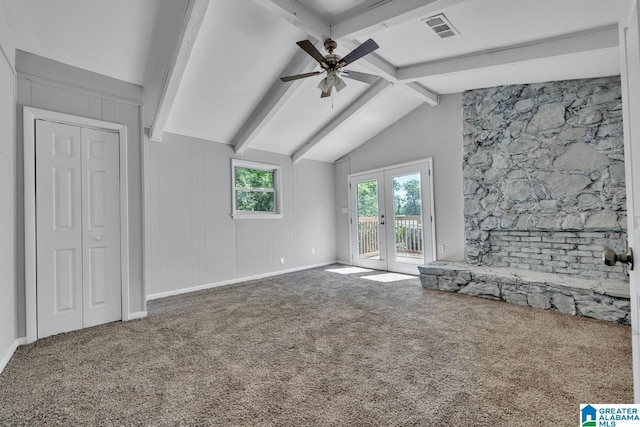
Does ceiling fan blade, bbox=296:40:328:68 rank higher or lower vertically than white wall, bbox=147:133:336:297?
higher

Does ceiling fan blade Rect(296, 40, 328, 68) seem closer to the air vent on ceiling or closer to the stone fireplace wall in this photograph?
the air vent on ceiling

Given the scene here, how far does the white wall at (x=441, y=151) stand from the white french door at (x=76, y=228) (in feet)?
14.5

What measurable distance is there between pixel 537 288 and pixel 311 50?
358cm

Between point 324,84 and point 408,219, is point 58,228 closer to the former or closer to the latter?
point 324,84

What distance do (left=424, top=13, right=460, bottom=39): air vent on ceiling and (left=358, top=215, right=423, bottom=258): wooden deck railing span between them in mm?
2965

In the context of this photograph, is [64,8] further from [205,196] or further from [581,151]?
[581,151]

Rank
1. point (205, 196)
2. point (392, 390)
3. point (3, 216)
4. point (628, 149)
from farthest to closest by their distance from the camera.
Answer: point (205, 196), point (3, 216), point (392, 390), point (628, 149)

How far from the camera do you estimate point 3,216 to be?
227cm

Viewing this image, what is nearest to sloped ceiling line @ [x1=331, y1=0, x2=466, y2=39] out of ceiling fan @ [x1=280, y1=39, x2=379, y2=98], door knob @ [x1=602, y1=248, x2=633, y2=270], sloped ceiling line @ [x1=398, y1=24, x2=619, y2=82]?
ceiling fan @ [x1=280, y1=39, x2=379, y2=98]

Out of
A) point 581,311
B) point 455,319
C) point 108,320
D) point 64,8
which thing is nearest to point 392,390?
point 455,319

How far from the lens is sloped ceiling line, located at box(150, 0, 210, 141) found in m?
2.43

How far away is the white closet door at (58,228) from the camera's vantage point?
9.09 ft

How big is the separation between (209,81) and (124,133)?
114cm

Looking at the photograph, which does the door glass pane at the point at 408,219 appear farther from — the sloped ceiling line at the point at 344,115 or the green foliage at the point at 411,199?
the sloped ceiling line at the point at 344,115
